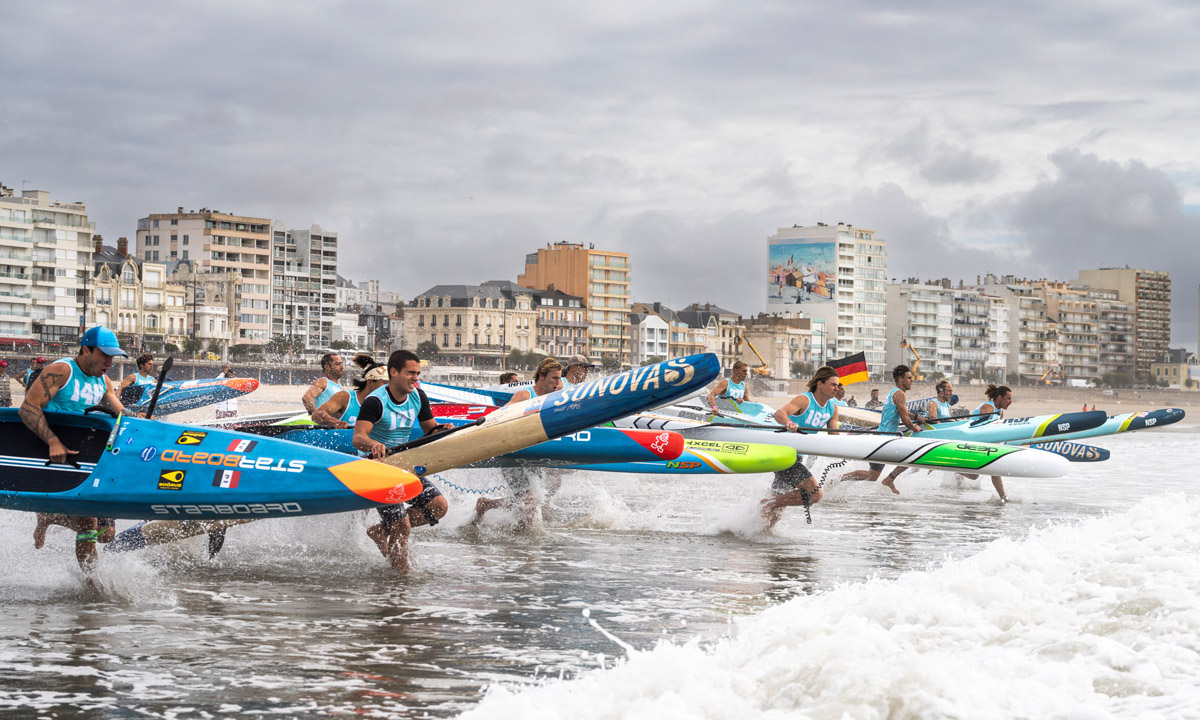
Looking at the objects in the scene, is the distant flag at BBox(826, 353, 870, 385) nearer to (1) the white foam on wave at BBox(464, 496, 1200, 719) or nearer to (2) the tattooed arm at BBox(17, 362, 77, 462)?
(1) the white foam on wave at BBox(464, 496, 1200, 719)

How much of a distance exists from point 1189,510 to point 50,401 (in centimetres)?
778

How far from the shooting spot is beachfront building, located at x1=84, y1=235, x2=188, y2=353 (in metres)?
89.4

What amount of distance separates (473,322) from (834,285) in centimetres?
4439

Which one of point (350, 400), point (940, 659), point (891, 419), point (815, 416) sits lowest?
point (940, 659)

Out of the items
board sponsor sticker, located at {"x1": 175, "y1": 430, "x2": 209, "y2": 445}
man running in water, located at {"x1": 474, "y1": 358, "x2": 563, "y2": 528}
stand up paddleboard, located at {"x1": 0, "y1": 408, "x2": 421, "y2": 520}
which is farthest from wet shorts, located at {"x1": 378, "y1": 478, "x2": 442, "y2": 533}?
man running in water, located at {"x1": 474, "y1": 358, "x2": 563, "y2": 528}

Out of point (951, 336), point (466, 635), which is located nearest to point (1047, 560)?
point (466, 635)

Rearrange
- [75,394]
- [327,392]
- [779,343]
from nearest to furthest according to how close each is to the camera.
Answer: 1. [75,394]
2. [327,392]
3. [779,343]

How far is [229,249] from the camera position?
108438 mm

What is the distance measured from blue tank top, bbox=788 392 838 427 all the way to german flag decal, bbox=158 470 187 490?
636cm

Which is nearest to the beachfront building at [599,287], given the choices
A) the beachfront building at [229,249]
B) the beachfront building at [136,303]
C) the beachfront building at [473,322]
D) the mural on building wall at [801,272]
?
the beachfront building at [473,322]

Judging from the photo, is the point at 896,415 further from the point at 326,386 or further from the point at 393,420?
the point at 393,420

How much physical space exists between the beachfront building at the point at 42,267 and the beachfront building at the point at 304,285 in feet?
81.2

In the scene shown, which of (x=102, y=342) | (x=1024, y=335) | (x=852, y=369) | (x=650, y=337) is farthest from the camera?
(x=1024, y=335)

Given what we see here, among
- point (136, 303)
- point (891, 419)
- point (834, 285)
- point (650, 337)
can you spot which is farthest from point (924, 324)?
point (891, 419)
